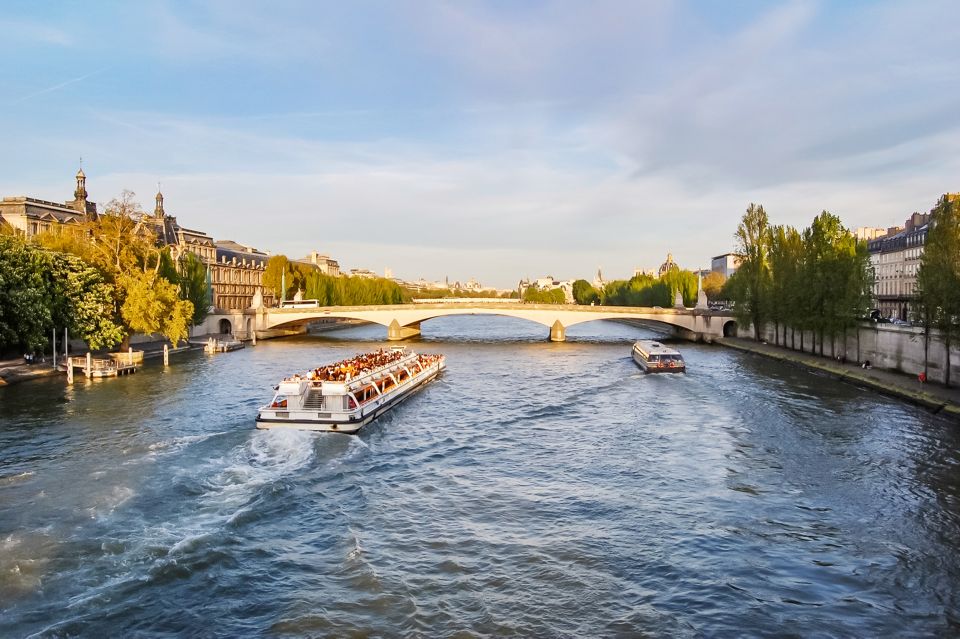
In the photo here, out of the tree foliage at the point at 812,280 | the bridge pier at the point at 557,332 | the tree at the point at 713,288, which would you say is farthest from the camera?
the tree at the point at 713,288

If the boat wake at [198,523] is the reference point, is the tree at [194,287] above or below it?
above

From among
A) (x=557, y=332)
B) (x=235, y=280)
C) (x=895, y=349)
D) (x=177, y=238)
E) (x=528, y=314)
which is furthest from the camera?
(x=235, y=280)

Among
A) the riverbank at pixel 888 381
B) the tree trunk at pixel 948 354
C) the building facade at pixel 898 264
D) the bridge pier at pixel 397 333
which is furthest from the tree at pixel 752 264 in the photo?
the bridge pier at pixel 397 333

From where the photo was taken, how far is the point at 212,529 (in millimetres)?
19156

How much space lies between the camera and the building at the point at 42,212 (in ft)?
272

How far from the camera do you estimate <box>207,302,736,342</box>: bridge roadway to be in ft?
299

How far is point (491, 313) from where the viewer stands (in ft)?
307

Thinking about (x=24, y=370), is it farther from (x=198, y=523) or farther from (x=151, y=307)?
(x=198, y=523)

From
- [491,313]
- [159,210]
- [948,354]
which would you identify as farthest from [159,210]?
[948,354]

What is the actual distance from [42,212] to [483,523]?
286 feet

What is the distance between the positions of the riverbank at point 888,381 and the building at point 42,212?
7260 centimetres

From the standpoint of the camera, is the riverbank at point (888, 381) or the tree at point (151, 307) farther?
the tree at point (151, 307)

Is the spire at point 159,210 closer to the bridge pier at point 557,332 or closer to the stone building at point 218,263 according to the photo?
the stone building at point 218,263

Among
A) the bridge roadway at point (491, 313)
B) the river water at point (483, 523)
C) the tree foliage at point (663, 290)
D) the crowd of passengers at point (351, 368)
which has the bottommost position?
the river water at point (483, 523)
